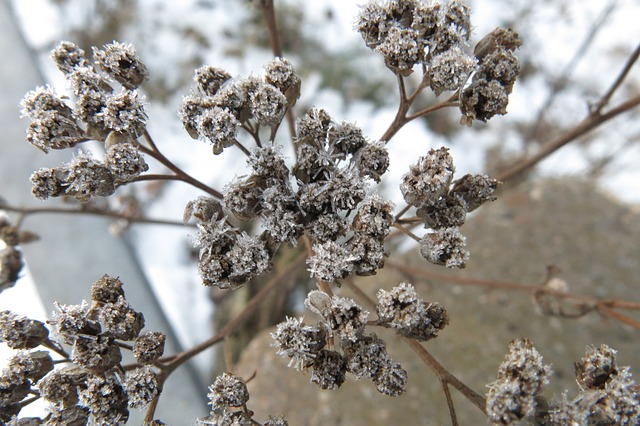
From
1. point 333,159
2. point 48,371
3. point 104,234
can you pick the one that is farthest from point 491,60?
point 104,234

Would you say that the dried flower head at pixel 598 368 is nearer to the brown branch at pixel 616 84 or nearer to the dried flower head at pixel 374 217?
the dried flower head at pixel 374 217

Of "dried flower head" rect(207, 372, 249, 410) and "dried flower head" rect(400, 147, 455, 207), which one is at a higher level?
"dried flower head" rect(400, 147, 455, 207)

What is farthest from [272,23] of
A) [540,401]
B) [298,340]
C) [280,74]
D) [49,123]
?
[540,401]

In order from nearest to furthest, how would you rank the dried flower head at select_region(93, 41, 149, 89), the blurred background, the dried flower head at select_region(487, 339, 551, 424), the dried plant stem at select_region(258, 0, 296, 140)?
the dried flower head at select_region(487, 339, 551, 424) < the dried flower head at select_region(93, 41, 149, 89) < the dried plant stem at select_region(258, 0, 296, 140) < the blurred background

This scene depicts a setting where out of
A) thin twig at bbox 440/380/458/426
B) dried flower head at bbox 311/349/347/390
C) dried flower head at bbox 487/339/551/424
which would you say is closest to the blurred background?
thin twig at bbox 440/380/458/426

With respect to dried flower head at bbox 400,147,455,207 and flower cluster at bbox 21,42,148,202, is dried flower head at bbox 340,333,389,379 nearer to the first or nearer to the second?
dried flower head at bbox 400,147,455,207

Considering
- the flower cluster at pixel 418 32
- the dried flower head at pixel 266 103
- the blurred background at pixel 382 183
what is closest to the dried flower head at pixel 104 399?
the dried flower head at pixel 266 103
